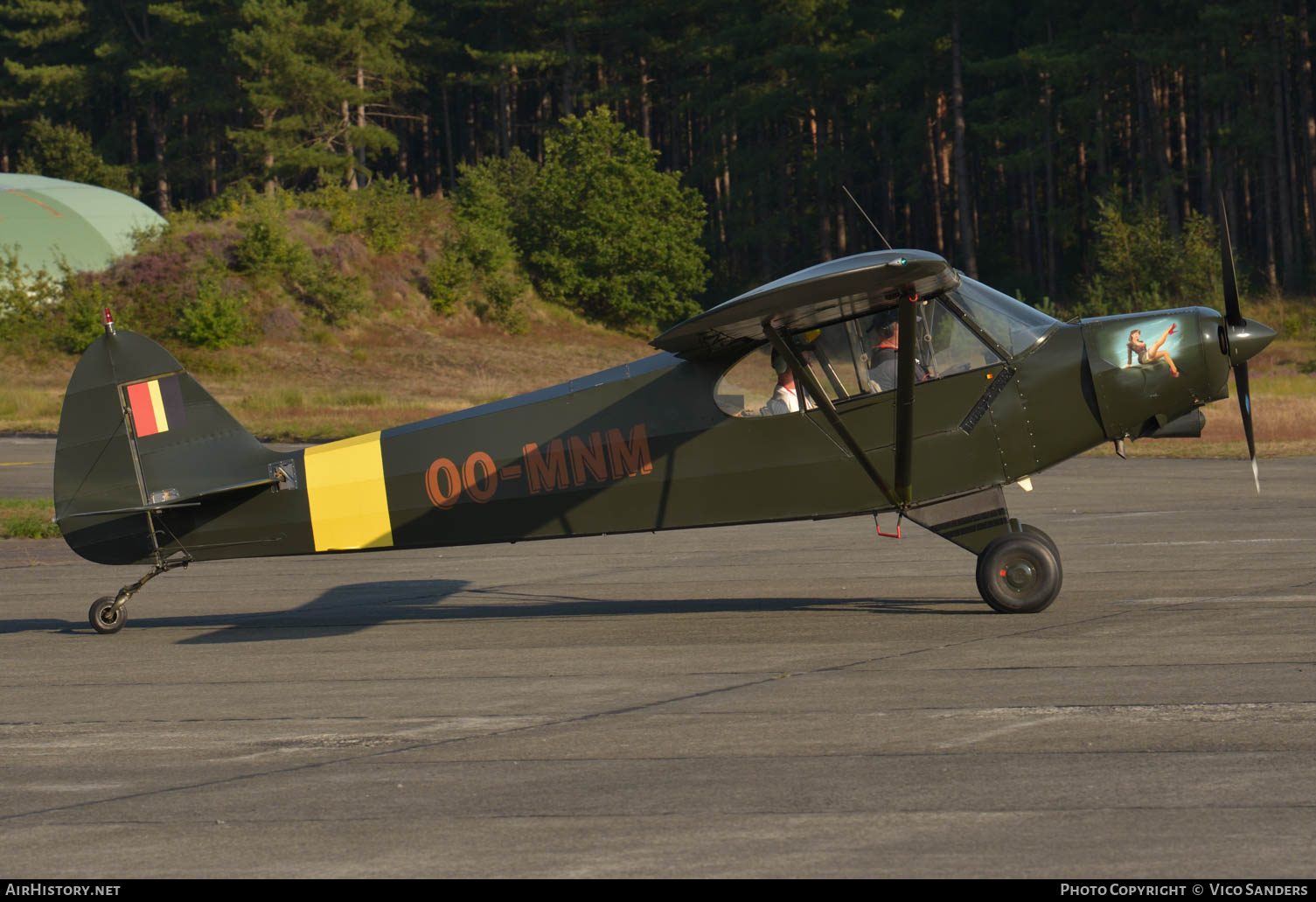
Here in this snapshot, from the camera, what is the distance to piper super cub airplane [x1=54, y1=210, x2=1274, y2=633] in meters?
9.95

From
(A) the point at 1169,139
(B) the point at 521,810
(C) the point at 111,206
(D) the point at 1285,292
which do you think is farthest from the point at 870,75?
(B) the point at 521,810

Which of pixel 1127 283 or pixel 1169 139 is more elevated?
pixel 1169 139

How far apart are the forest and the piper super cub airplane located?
44.2 m

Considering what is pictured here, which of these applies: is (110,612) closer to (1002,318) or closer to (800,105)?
(1002,318)

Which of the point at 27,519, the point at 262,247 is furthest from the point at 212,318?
the point at 27,519

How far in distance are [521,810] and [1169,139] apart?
72943 millimetres

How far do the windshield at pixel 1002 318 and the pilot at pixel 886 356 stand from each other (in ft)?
1.68

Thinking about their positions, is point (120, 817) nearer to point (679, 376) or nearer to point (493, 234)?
point (679, 376)

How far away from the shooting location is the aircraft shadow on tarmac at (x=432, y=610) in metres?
10.9

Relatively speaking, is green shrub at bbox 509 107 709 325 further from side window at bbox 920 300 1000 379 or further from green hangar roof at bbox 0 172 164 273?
side window at bbox 920 300 1000 379

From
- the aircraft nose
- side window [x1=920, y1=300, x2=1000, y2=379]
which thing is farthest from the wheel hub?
the aircraft nose

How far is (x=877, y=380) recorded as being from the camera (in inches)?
397

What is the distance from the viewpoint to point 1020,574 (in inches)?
393

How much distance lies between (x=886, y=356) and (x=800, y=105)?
59959 millimetres
